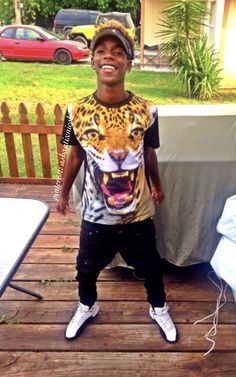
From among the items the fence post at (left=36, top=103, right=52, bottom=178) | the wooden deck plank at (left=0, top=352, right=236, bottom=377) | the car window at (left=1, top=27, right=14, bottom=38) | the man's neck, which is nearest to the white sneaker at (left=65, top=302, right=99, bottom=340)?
the wooden deck plank at (left=0, top=352, right=236, bottom=377)

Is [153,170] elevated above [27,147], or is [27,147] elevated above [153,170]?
[153,170]

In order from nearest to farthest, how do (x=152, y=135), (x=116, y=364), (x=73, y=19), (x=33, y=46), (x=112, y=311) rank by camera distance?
(x=152, y=135), (x=116, y=364), (x=112, y=311), (x=33, y=46), (x=73, y=19)

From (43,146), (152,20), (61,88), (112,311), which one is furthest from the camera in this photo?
(152,20)

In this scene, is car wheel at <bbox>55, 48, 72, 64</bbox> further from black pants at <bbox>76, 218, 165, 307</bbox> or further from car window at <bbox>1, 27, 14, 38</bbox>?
black pants at <bbox>76, 218, 165, 307</bbox>

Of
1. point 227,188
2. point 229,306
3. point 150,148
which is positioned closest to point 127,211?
point 150,148

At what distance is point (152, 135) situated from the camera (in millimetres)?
1698

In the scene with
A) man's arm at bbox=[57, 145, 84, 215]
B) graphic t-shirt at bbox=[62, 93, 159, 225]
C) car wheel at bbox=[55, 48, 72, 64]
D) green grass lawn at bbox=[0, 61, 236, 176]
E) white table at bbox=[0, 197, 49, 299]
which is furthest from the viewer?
car wheel at bbox=[55, 48, 72, 64]

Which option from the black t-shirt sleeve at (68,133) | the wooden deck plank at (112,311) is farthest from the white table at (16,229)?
the wooden deck plank at (112,311)

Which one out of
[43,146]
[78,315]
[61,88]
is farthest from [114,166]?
[61,88]

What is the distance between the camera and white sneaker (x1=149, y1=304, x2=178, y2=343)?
193 centimetres

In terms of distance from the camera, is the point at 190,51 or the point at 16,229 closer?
the point at 16,229

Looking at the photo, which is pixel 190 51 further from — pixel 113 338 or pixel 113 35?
pixel 113 338

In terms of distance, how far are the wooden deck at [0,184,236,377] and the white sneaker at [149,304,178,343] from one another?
3 centimetres

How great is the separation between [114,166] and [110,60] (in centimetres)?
44
